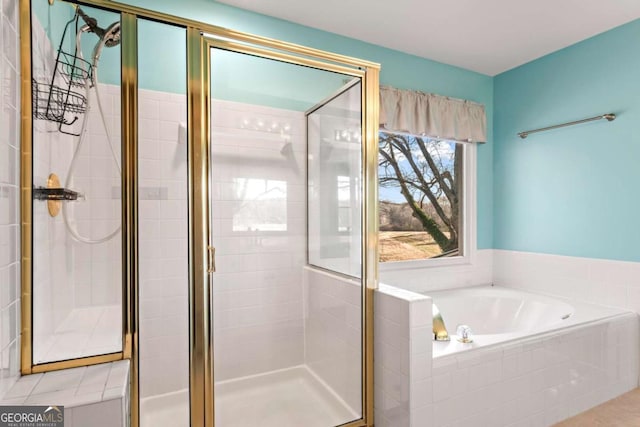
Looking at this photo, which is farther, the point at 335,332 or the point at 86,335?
the point at 335,332

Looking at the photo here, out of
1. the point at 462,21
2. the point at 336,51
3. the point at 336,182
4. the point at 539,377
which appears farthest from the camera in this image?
the point at 336,51

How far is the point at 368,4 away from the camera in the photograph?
2.27 m

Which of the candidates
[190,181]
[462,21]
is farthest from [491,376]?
[462,21]

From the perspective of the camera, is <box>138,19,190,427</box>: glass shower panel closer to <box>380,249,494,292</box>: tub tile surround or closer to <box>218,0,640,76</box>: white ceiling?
<box>218,0,640,76</box>: white ceiling

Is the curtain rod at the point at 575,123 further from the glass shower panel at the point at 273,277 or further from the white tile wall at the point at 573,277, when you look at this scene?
the glass shower panel at the point at 273,277

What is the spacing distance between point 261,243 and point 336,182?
23.8 inches

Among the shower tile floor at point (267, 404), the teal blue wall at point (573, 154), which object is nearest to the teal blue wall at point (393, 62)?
the teal blue wall at point (573, 154)

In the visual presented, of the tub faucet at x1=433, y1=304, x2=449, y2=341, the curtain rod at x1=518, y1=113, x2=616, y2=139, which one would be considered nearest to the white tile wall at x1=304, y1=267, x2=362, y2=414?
the tub faucet at x1=433, y1=304, x2=449, y2=341

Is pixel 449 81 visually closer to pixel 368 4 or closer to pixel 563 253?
pixel 368 4

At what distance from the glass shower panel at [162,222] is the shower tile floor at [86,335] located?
139 mm

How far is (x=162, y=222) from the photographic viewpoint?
5.80 feet

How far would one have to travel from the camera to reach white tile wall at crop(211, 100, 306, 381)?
203 cm

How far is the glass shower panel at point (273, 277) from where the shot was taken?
6.24 feet

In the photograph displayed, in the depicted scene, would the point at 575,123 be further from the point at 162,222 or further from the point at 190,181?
the point at 162,222
